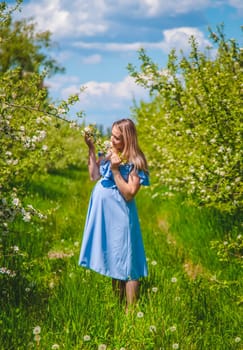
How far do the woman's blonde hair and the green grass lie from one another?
1.18 metres

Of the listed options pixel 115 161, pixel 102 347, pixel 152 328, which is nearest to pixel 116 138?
pixel 115 161

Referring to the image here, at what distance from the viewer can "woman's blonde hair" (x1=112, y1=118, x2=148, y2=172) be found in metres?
5.03

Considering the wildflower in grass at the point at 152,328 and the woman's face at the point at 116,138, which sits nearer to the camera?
the wildflower in grass at the point at 152,328

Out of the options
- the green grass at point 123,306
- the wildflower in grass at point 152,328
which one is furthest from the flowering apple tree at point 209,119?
the wildflower in grass at point 152,328

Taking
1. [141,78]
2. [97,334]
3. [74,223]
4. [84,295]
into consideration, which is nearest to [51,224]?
[74,223]

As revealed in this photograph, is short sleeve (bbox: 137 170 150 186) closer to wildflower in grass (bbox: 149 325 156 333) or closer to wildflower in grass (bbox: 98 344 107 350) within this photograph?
wildflower in grass (bbox: 149 325 156 333)

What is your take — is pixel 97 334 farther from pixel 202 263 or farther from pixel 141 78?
pixel 141 78

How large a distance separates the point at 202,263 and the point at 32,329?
3.29m

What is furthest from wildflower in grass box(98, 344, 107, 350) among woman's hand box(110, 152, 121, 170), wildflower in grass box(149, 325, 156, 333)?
woman's hand box(110, 152, 121, 170)

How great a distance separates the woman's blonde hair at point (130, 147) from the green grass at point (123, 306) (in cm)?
118

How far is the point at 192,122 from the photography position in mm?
7836

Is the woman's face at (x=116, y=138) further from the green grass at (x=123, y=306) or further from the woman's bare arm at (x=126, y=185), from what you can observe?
the green grass at (x=123, y=306)

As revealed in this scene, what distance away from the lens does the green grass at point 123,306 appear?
4.22 metres

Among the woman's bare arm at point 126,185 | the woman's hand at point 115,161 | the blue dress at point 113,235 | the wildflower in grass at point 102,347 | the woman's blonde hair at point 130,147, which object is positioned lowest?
the wildflower in grass at point 102,347
